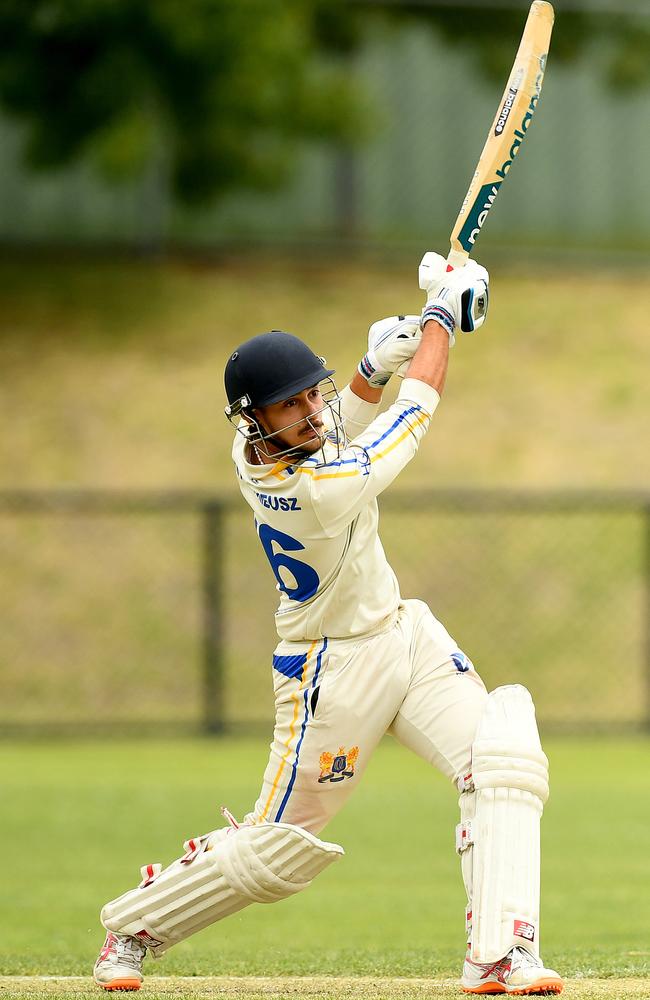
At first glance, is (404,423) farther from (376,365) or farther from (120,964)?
(120,964)

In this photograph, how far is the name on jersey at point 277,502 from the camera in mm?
4652

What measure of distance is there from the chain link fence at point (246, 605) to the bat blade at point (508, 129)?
7.68m

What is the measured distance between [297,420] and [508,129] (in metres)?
1.27

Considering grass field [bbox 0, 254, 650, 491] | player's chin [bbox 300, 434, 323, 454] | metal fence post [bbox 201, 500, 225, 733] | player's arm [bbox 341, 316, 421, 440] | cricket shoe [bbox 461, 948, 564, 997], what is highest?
grass field [bbox 0, 254, 650, 491]

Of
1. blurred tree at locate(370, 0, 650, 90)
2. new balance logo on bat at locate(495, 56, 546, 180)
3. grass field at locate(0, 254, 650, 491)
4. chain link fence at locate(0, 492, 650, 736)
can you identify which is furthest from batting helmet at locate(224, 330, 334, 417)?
blurred tree at locate(370, 0, 650, 90)

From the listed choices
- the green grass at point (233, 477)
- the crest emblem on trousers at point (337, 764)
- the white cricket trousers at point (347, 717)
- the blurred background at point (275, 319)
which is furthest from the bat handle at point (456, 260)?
the green grass at point (233, 477)

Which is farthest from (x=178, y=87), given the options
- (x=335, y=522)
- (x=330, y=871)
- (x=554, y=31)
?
(x=335, y=522)

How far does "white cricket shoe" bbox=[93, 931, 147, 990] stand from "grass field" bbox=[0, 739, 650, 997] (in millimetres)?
117

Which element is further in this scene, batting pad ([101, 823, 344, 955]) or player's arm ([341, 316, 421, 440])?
player's arm ([341, 316, 421, 440])

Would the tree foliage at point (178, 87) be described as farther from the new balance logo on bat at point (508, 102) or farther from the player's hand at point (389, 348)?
the player's hand at point (389, 348)

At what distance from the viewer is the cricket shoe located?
14.5ft

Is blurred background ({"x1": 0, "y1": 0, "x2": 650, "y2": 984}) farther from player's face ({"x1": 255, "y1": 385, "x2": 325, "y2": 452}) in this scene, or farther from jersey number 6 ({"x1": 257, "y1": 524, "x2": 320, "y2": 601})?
player's face ({"x1": 255, "y1": 385, "x2": 325, "y2": 452})

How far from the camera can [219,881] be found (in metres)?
4.82

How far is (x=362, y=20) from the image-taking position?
1930 centimetres
